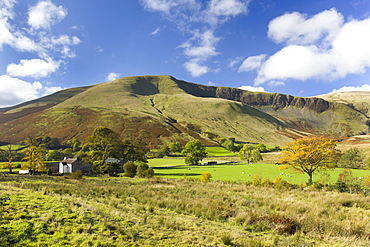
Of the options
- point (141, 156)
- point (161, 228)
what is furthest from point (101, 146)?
point (161, 228)

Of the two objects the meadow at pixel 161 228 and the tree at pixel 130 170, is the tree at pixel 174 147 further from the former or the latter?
the meadow at pixel 161 228

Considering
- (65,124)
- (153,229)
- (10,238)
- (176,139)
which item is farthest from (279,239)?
(65,124)

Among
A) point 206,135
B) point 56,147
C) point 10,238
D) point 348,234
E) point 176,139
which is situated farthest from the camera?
point 206,135

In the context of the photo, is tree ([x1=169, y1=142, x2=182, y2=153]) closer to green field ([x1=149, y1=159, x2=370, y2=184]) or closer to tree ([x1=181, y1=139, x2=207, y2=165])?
tree ([x1=181, y1=139, x2=207, y2=165])

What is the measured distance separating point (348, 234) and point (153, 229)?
10434 millimetres

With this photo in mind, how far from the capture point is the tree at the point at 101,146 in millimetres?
49219

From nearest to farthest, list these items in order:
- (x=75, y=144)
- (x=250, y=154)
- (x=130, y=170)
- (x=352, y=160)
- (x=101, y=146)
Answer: (x=130, y=170)
(x=101, y=146)
(x=352, y=160)
(x=250, y=154)
(x=75, y=144)

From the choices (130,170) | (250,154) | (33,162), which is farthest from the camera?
(250,154)

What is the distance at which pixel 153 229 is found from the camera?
9734 millimetres

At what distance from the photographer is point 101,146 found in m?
51.2

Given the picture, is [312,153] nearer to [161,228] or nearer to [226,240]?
[226,240]

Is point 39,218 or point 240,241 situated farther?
point 39,218

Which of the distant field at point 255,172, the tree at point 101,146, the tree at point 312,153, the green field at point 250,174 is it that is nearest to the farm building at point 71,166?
the tree at point 101,146

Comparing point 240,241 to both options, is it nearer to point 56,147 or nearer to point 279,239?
point 279,239
